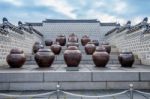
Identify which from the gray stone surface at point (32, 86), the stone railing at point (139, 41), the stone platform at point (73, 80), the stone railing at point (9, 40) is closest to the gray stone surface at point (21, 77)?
the stone platform at point (73, 80)

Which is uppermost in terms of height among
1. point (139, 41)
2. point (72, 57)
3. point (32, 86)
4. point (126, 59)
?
point (139, 41)

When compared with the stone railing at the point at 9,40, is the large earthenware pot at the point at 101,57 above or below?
below

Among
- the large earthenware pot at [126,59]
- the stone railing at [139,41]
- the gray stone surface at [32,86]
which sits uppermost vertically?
the stone railing at [139,41]

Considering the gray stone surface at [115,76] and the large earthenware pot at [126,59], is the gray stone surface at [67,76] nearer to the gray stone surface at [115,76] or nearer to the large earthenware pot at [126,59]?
the gray stone surface at [115,76]

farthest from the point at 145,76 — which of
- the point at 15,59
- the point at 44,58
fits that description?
the point at 15,59

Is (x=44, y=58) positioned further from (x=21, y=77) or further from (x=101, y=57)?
(x=101, y=57)

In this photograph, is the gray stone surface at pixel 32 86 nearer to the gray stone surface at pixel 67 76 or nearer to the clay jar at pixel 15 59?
the gray stone surface at pixel 67 76

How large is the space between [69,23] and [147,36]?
52.0 feet

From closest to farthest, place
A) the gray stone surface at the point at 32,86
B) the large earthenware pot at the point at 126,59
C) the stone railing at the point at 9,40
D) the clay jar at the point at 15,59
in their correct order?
the gray stone surface at the point at 32,86, the clay jar at the point at 15,59, the large earthenware pot at the point at 126,59, the stone railing at the point at 9,40

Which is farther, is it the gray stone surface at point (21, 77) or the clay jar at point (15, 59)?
the clay jar at point (15, 59)

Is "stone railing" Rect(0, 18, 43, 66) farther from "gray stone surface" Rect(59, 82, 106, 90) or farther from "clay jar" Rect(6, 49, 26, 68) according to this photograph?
"gray stone surface" Rect(59, 82, 106, 90)

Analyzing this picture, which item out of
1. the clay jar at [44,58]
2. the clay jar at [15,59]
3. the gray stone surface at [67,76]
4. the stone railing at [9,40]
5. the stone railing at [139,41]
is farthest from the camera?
the stone railing at [139,41]

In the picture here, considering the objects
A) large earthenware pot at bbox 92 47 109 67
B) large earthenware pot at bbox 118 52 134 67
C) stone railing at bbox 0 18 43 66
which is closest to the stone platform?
large earthenware pot at bbox 92 47 109 67

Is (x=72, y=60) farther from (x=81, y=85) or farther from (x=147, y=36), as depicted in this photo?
(x=147, y=36)
